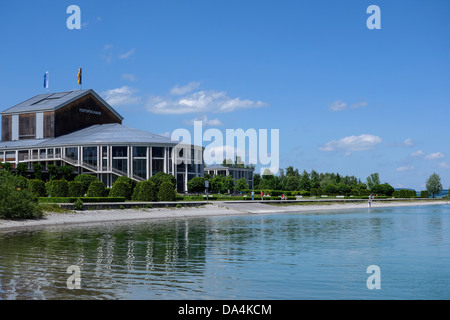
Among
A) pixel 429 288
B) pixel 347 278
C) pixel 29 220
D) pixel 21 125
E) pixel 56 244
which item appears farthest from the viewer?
pixel 21 125

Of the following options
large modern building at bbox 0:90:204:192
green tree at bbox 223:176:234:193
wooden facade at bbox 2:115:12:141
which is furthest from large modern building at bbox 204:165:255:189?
wooden facade at bbox 2:115:12:141

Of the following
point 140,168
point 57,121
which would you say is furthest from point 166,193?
point 57,121

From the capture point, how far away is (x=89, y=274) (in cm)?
1523

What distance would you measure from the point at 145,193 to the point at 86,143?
4021 centimetres

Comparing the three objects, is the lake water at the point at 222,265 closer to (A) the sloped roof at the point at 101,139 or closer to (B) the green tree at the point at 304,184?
(A) the sloped roof at the point at 101,139

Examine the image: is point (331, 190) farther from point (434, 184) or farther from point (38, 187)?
point (38, 187)

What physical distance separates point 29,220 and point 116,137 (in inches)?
2266

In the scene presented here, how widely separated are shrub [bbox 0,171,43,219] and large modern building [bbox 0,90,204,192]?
52.6 m

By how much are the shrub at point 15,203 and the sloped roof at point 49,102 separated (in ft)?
221

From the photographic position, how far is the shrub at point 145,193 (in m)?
54.0

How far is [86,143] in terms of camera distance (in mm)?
89812
